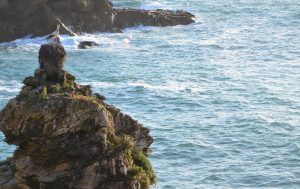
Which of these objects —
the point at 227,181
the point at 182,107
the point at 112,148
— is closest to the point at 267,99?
the point at 182,107

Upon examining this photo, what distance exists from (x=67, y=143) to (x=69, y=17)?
219ft

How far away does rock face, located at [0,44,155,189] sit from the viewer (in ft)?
72.6

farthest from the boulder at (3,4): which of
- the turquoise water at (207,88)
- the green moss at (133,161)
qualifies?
the green moss at (133,161)

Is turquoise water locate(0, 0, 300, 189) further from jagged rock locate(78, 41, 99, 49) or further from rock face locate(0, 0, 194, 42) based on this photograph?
rock face locate(0, 0, 194, 42)

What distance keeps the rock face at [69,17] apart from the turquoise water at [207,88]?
1.95 m

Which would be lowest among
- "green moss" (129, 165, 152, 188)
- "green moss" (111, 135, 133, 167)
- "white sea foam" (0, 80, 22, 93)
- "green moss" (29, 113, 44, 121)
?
"white sea foam" (0, 80, 22, 93)

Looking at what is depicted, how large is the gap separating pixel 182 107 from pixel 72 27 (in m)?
33.5

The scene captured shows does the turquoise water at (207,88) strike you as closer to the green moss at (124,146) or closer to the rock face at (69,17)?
the rock face at (69,17)

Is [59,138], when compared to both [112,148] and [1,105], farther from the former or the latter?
[1,105]

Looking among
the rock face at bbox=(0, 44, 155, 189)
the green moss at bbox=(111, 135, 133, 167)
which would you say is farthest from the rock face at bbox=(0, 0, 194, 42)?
the green moss at bbox=(111, 135, 133, 167)

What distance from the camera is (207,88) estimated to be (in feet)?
207

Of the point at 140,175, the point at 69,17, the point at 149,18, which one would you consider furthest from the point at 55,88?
the point at 149,18

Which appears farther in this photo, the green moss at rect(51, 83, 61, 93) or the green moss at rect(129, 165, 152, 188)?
the green moss at rect(51, 83, 61, 93)

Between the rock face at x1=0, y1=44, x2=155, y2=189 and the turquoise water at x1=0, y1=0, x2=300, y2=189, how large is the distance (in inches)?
617
